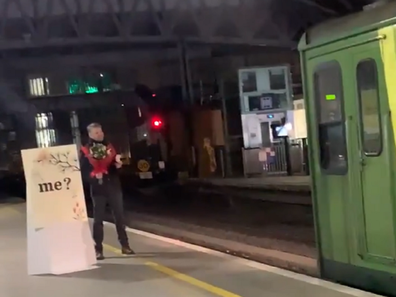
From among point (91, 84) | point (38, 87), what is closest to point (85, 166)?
point (91, 84)

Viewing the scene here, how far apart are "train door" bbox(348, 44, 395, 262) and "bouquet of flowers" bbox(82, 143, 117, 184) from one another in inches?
149

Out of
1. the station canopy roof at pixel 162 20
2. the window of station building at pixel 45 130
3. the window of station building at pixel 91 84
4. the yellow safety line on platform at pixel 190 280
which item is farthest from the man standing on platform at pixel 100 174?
the window of station building at pixel 45 130

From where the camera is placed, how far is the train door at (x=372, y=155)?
6133mm

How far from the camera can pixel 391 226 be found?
19.9 ft

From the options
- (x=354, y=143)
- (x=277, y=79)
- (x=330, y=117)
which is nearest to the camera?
(x=354, y=143)

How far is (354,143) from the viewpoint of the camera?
21.5 feet

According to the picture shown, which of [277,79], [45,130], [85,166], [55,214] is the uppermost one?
[277,79]

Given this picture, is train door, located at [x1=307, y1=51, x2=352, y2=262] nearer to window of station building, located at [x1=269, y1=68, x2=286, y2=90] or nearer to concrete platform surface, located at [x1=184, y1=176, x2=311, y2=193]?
concrete platform surface, located at [x1=184, y1=176, x2=311, y2=193]

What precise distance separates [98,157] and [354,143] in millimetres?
3866

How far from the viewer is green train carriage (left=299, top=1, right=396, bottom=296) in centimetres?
613

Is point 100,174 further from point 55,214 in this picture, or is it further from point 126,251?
point 126,251

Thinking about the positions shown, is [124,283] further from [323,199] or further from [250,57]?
[250,57]

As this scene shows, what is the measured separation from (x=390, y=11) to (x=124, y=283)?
407 cm

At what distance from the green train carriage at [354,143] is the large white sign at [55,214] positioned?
318 cm
